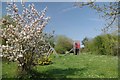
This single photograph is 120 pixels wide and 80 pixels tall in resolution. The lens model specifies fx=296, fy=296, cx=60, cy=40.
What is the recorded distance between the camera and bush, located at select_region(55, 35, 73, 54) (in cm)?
2736

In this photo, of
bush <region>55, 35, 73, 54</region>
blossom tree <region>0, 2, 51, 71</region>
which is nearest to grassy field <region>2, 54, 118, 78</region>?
blossom tree <region>0, 2, 51, 71</region>

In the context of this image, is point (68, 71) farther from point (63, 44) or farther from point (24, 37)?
point (63, 44)

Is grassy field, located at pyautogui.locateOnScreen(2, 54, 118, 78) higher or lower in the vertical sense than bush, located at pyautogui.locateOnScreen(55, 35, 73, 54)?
lower

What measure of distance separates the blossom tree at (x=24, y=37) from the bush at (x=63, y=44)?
48.0ft

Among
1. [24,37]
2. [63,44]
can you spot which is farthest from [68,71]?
[63,44]

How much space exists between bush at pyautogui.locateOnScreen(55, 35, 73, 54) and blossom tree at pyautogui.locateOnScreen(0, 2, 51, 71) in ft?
48.0

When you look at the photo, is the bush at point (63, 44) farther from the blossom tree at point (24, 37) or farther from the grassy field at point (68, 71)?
the blossom tree at point (24, 37)

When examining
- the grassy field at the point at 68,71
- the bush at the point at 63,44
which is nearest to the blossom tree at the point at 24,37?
the grassy field at the point at 68,71

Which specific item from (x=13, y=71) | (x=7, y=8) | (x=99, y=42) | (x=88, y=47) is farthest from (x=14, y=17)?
(x=88, y=47)

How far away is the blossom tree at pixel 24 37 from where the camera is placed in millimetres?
11859

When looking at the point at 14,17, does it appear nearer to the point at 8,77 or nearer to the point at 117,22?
the point at 8,77

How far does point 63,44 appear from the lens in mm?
28203

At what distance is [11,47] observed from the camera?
11.8 meters

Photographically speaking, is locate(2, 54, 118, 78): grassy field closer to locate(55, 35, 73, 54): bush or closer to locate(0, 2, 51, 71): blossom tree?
locate(0, 2, 51, 71): blossom tree
